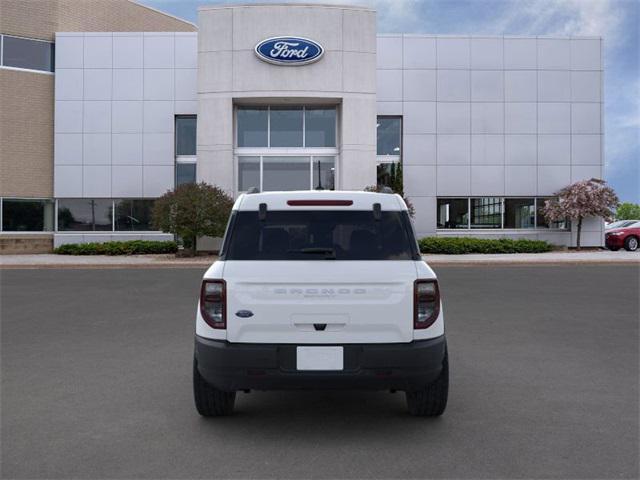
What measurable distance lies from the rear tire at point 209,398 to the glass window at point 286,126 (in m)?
21.4

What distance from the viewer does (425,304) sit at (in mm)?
3943

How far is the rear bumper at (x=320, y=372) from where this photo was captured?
382 cm

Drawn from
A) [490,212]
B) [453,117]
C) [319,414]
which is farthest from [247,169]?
[319,414]

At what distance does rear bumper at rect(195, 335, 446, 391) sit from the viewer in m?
3.82

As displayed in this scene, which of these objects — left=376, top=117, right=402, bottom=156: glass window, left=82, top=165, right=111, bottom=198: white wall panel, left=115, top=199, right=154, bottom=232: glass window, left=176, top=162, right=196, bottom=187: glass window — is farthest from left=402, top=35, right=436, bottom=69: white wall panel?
left=82, top=165, right=111, bottom=198: white wall panel

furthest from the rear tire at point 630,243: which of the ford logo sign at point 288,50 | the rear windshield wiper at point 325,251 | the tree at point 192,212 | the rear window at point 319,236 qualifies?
the rear windshield wiper at point 325,251

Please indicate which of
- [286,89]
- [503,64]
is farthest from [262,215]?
[503,64]

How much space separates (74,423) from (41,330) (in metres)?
4.40

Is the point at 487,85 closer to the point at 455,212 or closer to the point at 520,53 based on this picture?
the point at 520,53

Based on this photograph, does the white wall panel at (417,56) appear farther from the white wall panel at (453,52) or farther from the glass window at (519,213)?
the glass window at (519,213)

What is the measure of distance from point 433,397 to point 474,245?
20523 mm

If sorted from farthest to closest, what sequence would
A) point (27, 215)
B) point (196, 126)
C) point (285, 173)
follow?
point (196, 126)
point (27, 215)
point (285, 173)

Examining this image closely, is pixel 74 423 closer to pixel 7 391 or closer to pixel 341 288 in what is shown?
pixel 7 391

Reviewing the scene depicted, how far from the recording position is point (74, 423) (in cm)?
435
